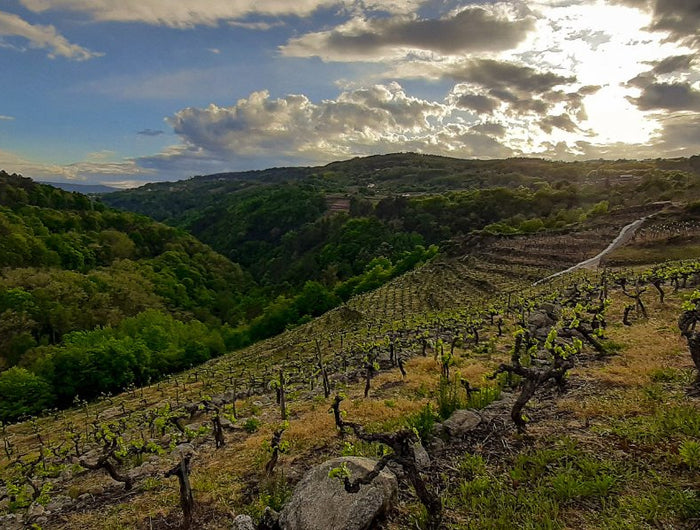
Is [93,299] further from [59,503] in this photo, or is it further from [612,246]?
[612,246]

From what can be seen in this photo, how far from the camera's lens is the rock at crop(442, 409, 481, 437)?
10.4 metres

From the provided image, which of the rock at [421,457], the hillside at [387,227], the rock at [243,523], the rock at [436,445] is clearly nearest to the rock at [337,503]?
the rock at [243,523]

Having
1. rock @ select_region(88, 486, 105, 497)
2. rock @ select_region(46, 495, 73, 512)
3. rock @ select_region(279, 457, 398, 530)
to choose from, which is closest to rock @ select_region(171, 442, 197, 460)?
rock @ select_region(88, 486, 105, 497)

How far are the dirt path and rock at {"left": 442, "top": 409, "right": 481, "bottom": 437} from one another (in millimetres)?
40723

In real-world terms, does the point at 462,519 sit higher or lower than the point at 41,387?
higher

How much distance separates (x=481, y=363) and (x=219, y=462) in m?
11.8

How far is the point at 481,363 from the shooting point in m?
18.9

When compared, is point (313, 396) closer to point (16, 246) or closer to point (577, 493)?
point (577, 493)

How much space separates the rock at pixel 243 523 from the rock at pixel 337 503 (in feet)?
1.94

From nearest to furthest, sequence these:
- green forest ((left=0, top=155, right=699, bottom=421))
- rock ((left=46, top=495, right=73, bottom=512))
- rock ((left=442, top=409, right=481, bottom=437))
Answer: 1. rock ((left=442, top=409, right=481, bottom=437))
2. rock ((left=46, top=495, right=73, bottom=512))
3. green forest ((left=0, top=155, right=699, bottom=421))

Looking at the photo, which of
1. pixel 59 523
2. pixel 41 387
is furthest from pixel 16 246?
pixel 59 523

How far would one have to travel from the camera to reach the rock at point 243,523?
784 cm

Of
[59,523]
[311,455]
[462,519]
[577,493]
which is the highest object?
[577,493]

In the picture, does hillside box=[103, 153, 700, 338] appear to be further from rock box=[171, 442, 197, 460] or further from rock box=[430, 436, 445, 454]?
rock box=[430, 436, 445, 454]
